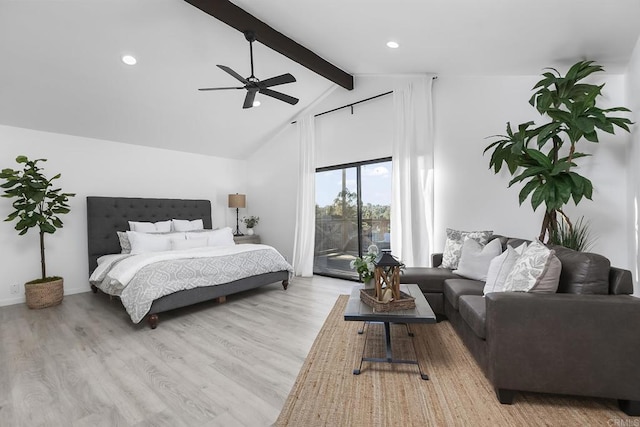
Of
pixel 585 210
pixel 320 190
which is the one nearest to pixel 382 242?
pixel 320 190

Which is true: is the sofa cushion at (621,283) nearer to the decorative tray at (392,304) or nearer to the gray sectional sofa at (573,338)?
the gray sectional sofa at (573,338)

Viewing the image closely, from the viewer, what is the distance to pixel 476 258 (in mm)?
3139

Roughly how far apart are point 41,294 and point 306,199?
394cm

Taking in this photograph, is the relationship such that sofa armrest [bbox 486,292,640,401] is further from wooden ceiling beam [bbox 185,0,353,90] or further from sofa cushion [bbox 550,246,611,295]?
wooden ceiling beam [bbox 185,0,353,90]

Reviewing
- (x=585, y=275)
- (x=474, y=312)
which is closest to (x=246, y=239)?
(x=474, y=312)

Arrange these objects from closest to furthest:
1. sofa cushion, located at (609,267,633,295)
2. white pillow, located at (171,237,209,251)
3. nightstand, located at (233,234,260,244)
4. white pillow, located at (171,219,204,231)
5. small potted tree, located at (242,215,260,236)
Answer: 1. sofa cushion, located at (609,267,633,295)
2. white pillow, located at (171,237,209,251)
3. white pillow, located at (171,219,204,231)
4. nightstand, located at (233,234,260,244)
5. small potted tree, located at (242,215,260,236)

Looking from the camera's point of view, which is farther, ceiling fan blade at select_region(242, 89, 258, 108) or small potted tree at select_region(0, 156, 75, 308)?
small potted tree at select_region(0, 156, 75, 308)

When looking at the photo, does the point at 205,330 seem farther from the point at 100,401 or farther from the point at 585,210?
the point at 585,210

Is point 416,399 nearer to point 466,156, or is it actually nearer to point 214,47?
point 466,156

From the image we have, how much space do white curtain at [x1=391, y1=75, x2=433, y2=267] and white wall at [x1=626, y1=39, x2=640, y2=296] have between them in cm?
195

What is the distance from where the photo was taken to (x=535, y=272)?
2014 millimetres

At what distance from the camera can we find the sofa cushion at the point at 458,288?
2.71 metres

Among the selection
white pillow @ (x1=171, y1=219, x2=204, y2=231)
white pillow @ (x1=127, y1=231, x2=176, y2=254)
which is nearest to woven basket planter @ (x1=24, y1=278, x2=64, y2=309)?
white pillow @ (x1=127, y1=231, x2=176, y2=254)

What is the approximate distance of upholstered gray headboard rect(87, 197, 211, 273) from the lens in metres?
4.62
